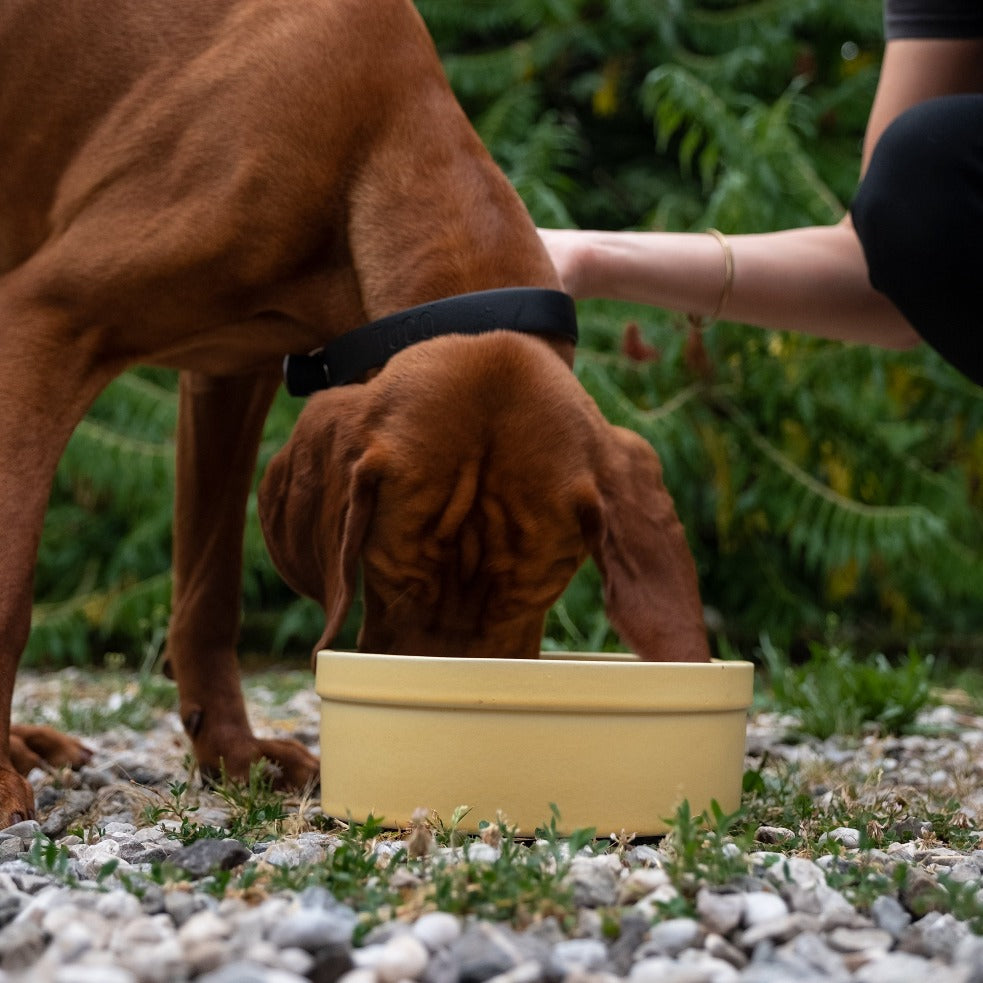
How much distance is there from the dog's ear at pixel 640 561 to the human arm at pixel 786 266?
78 centimetres

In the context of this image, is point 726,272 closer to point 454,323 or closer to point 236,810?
point 454,323

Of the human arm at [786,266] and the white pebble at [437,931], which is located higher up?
the human arm at [786,266]

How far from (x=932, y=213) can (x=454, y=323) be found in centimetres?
108

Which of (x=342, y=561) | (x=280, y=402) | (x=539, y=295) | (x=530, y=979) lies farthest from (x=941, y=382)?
(x=530, y=979)

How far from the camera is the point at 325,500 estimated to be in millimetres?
2029

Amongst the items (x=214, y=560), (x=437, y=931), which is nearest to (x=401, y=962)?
(x=437, y=931)

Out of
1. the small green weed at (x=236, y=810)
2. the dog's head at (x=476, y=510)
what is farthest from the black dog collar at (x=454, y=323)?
the small green weed at (x=236, y=810)

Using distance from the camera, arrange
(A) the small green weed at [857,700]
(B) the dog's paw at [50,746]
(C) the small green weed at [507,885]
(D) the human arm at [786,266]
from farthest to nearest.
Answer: (A) the small green weed at [857,700], (D) the human arm at [786,266], (B) the dog's paw at [50,746], (C) the small green weed at [507,885]

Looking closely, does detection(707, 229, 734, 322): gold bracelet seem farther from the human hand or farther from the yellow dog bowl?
the yellow dog bowl

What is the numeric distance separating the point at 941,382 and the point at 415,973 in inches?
158

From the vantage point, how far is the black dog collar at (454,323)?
2.08 m

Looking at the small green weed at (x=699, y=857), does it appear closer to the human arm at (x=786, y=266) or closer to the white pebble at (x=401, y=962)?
the white pebble at (x=401, y=962)

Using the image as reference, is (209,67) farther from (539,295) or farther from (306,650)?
(306,650)

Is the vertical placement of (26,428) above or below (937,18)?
below
